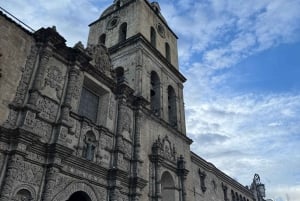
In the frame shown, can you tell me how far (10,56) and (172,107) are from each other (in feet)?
40.7

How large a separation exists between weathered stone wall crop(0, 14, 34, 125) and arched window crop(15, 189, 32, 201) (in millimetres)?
2321

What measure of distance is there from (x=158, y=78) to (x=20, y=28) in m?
10.4

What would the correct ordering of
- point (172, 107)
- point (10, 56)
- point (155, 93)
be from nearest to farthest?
point (10, 56) < point (155, 93) < point (172, 107)

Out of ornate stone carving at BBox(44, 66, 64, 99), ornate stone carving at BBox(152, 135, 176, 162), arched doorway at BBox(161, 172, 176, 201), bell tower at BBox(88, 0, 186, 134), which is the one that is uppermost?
bell tower at BBox(88, 0, 186, 134)

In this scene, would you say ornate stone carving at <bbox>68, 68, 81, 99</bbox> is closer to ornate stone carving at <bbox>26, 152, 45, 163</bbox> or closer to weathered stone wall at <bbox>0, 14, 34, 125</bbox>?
weathered stone wall at <bbox>0, 14, 34, 125</bbox>

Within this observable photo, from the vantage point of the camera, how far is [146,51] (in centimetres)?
1967

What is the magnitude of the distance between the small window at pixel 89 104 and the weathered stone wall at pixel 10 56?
11.4ft

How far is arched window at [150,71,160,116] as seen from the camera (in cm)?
1926

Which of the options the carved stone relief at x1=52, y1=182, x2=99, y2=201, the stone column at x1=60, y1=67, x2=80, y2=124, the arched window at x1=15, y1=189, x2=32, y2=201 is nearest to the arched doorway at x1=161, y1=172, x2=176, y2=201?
the carved stone relief at x1=52, y1=182, x2=99, y2=201

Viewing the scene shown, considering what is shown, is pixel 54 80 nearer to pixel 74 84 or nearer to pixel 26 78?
pixel 74 84

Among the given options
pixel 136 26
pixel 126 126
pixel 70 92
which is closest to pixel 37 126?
pixel 70 92

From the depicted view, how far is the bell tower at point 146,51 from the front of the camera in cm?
1883


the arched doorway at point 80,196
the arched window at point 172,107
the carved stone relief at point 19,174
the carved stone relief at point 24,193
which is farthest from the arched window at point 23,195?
the arched window at point 172,107

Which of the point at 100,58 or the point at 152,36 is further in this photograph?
the point at 152,36
